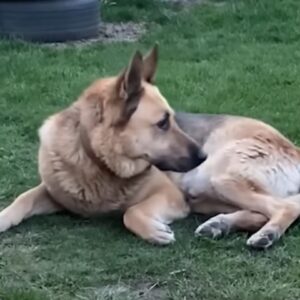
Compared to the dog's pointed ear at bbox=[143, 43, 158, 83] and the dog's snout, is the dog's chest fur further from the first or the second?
the dog's pointed ear at bbox=[143, 43, 158, 83]

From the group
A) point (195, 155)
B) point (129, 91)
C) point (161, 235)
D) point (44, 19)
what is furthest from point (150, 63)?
point (44, 19)

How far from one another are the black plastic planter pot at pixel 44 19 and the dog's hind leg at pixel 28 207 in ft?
14.8

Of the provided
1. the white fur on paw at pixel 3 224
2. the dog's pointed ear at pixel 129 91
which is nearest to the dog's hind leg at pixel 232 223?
the dog's pointed ear at pixel 129 91

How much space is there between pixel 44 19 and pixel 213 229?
5.20 metres

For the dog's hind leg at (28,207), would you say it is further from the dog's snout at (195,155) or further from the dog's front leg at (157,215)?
the dog's snout at (195,155)

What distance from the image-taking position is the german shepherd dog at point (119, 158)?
4969mm

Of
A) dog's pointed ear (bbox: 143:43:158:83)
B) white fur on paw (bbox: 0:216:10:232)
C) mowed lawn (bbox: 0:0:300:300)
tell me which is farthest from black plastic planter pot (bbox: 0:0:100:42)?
white fur on paw (bbox: 0:216:10:232)

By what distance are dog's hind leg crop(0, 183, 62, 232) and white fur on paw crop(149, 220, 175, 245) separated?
68 centimetres

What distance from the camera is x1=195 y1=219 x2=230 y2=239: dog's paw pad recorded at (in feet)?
16.3

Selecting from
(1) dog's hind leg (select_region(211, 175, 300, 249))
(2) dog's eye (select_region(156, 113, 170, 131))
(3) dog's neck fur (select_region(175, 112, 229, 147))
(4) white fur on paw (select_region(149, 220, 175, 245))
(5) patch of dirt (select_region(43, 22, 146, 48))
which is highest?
(2) dog's eye (select_region(156, 113, 170, 131))

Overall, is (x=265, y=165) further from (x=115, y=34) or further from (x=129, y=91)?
(x=115, y=34)

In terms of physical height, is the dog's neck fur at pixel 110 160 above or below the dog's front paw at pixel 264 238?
above

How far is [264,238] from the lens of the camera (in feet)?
15.8

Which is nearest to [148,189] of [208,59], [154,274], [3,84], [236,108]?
[154,274]
